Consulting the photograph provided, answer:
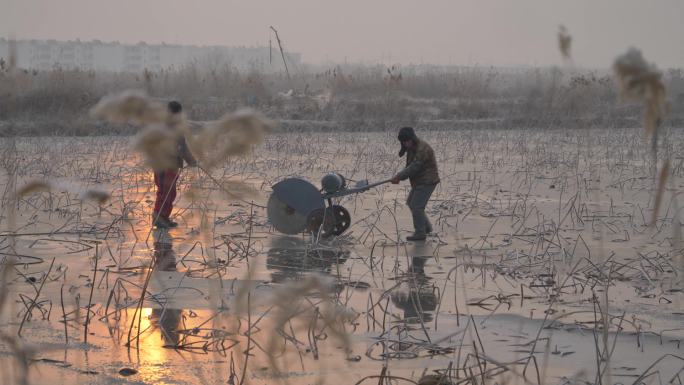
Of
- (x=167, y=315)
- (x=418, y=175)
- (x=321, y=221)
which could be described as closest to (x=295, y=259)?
(x=321, y=221)

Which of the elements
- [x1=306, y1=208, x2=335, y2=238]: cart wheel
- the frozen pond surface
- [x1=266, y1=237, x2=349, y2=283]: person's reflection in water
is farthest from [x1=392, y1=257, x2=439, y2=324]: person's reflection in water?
[x1=306, y1=208, x2=335, y2=238]: cart wheel

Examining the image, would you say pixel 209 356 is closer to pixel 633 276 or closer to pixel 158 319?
pixel 158 319

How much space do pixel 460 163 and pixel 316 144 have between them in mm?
5086

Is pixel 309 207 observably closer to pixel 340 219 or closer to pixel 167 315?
pixel 340 219

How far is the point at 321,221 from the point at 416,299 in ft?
7.44

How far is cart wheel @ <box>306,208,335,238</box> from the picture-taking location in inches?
336

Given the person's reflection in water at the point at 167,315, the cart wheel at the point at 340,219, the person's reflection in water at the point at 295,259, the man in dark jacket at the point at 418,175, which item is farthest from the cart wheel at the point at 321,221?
the person's reflection in water at the point at 167,315

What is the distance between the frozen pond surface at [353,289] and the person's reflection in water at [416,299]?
0.09 ft

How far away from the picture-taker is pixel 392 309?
6164mm

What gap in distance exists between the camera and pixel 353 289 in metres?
6.25

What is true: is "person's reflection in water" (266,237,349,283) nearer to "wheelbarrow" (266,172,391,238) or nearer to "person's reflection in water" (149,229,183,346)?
"wheelbarrow" (266,172,391,238)

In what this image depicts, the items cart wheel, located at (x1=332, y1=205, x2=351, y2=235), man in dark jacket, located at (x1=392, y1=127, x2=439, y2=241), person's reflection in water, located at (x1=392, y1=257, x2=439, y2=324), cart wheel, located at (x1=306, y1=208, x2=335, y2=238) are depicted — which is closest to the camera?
person's reflection in water, located at (x1=392, y1=257, x2=439, y2=324)

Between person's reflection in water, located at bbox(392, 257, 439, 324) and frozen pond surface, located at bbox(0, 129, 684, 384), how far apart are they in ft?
0.09

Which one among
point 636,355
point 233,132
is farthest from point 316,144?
point 233,132
